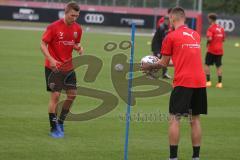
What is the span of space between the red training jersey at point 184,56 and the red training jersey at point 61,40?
2.51m

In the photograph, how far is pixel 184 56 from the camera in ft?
30.0

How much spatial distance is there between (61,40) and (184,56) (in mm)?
2792

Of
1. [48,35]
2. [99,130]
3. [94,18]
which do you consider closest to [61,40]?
[48,35]

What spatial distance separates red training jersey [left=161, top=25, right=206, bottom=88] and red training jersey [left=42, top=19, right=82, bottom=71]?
2505mm

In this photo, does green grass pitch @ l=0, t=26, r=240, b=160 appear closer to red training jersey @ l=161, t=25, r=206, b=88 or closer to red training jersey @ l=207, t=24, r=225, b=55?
red training jersey @ l=161, t=25, r=206, b=88

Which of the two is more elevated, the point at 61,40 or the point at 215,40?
the point at 61,40

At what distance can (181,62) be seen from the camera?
9.15 metres

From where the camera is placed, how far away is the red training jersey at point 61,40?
11.0 m

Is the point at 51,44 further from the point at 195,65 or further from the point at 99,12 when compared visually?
the point at 99,12

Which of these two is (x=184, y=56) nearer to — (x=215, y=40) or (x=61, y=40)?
(x=61, y=40)

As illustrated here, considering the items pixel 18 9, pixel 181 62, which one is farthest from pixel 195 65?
pixel 18 9

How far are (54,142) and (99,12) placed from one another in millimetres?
43455

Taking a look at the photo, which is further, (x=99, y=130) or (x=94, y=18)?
(x=94, y=18)

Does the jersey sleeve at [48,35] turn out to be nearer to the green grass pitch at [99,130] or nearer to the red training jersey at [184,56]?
the green grass pitch at [99,130]
